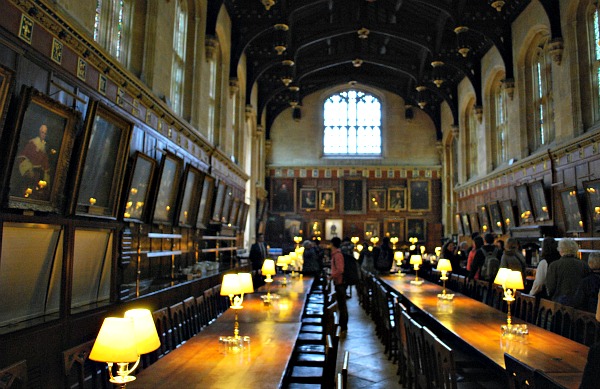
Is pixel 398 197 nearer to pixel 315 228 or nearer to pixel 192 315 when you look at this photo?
pixel 315 228

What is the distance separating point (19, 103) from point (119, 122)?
1.82m

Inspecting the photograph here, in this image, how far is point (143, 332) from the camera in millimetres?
2141

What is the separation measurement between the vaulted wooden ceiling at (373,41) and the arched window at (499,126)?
0.76m

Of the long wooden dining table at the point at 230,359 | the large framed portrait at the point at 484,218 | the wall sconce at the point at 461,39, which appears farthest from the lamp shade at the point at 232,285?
the large framed portrait at the point at 484,218

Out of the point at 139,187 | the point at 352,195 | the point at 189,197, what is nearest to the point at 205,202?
the point at 189,197

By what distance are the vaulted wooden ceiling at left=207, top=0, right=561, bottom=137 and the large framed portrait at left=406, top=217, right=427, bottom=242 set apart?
4605 mm

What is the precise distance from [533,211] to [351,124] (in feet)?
41.5

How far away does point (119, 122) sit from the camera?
570cm

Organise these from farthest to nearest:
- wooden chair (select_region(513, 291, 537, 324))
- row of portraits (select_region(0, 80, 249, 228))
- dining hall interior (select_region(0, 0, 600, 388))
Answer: wooden chair (select_region(513, 291, 537, 324)), row of portraits (select_region(0, 80, 249, 228)), dining hall interior (select_region(0, 0, 600, 388))

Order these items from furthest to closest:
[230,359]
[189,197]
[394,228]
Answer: [394,228] < [189,197] < [230,359]

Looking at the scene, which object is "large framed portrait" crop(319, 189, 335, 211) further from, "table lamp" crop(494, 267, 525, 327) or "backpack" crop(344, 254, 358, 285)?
"table lamp" crop(494, 267, 525, 327)

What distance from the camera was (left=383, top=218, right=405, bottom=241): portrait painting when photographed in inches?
910

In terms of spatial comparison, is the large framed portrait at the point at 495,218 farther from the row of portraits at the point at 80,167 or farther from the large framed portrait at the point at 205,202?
the row of portraits at the point at 80,167

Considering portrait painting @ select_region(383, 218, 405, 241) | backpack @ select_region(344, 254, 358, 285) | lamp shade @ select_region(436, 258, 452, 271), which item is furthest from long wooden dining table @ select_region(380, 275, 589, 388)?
portrait painting @ select_region(383, 218, 405, 241)
